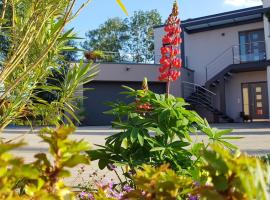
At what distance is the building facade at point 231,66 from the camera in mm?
23719

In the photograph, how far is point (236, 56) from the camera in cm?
2481

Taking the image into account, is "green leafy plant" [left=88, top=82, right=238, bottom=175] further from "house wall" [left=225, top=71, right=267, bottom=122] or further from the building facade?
"house wall" [left=225, top=71, right=267, bottom=122]

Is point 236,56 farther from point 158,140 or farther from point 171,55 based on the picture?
point 158,140

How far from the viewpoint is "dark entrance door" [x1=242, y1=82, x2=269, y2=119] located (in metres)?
25.3

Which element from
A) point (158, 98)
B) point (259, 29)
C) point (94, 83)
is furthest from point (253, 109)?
point (158, 98)

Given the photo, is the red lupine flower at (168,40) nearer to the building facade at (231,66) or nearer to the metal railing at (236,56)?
the building facade at (231,66)

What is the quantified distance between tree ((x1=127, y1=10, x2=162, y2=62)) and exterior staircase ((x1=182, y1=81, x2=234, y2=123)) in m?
30.7

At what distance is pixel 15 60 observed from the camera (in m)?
2.01

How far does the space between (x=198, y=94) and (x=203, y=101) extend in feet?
2.29

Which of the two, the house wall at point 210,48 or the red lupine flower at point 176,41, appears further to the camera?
the house wall at point 210,48

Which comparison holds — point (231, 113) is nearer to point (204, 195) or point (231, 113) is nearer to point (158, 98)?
point (158, 98)

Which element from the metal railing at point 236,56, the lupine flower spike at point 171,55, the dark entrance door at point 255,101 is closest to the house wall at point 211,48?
the metal railing at point 236,56

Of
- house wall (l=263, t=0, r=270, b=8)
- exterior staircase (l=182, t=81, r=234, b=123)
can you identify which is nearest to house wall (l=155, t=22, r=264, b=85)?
exterior staircase (l=182, t=81, r=234, b=123)

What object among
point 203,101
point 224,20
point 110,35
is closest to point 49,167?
point 203,101
